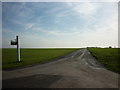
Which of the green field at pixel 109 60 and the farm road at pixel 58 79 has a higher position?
the farm road at pixel 58 79

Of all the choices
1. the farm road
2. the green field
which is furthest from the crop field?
the green field

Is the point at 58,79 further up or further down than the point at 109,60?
further up

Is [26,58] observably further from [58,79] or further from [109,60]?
[58,79]

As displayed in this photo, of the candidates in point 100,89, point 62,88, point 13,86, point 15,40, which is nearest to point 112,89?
point 100,89

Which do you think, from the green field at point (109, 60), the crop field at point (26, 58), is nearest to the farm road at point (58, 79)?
the green field at point (109, 60)

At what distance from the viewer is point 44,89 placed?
19.9 feet

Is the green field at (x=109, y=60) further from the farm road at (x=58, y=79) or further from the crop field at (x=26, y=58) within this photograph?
the crop field at (x=26, y=58)

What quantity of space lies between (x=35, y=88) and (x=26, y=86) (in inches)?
25.4

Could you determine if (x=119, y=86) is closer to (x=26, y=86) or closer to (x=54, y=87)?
(x=54, y=87)

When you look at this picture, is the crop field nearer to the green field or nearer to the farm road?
the farm road

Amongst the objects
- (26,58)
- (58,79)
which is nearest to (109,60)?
(58,79)

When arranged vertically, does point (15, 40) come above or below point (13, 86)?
above

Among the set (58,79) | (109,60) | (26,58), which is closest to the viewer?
(58,79)

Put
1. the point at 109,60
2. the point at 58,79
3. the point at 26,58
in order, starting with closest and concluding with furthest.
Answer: the point at 58,79 → the point at 109,60 → the point at 26,58
